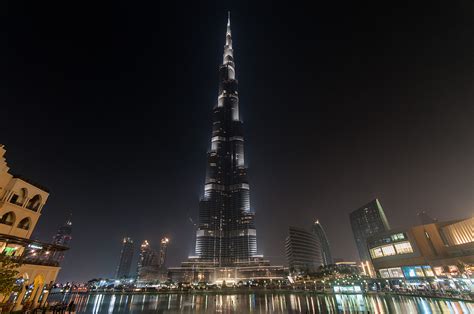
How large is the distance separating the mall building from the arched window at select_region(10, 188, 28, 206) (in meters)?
105

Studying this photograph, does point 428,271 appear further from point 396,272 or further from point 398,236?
point 398,236

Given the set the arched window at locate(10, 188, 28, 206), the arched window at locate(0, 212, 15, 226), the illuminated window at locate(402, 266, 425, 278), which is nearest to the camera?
the arched window at locate(0, 212, 15, 226)

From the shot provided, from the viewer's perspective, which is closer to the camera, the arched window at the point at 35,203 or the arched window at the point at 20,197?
the arched window at the point at 20,197

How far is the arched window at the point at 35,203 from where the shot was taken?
31420 mm

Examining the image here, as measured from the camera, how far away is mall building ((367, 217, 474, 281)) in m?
70.7

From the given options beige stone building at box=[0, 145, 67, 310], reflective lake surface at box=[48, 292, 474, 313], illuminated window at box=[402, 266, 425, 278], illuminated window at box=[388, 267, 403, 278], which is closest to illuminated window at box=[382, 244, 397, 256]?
illuminated window at box=[388, 267, 403, 278]

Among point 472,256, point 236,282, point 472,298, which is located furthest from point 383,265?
point 236,282

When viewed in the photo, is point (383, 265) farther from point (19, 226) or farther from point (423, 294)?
point (19, 226)

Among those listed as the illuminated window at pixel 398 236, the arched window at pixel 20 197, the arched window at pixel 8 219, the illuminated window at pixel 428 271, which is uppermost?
the illuminated window at pixel 398 236

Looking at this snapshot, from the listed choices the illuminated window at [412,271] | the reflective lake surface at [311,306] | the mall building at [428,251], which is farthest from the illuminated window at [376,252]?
the reflective lake surface at [311,306]

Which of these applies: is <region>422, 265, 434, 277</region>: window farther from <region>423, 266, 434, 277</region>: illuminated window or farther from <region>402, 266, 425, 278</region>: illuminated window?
<region>402, 266, 425, 278</region>: illuminated window

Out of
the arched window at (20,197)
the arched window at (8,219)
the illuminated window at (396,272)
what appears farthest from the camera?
the illuminated window at (396,272)

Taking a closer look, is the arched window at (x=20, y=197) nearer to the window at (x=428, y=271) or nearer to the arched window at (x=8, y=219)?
the arched window at (x=8, y=219)

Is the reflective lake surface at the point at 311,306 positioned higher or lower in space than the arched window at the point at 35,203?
lower
